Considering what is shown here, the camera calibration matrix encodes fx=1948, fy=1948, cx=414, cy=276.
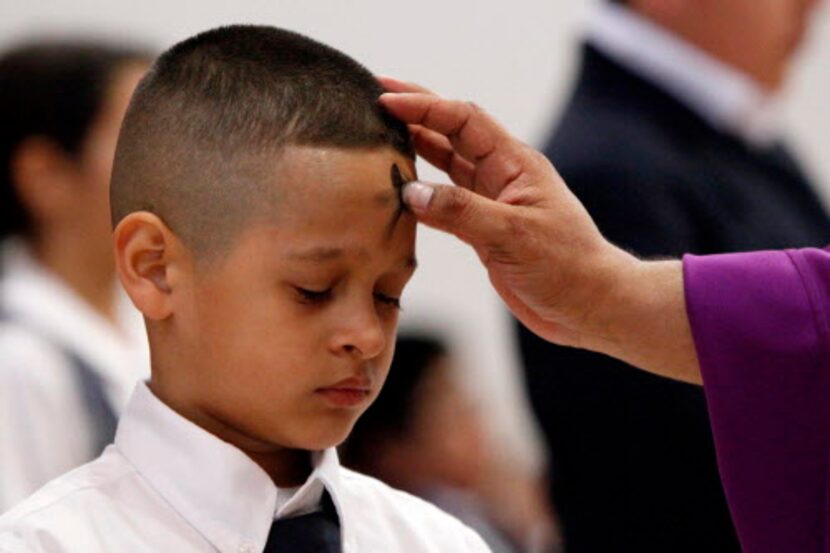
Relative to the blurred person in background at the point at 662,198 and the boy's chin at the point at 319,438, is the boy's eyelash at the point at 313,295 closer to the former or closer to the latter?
the boy's chin at the point at 319,438

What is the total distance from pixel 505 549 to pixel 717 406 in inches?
83.0

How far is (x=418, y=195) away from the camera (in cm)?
176

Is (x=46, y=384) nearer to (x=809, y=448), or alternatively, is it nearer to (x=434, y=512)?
(x=434, y=512)

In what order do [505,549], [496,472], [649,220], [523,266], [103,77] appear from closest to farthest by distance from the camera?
[523,266], [649,220], [103,77], [505,549], [496,472]

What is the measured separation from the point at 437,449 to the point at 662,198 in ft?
4.65

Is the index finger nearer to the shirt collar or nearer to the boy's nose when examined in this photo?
the boy's nose

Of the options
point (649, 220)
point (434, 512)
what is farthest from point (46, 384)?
point (434, 512)

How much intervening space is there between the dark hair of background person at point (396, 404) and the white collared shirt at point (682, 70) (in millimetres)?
1105

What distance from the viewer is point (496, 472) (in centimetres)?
441

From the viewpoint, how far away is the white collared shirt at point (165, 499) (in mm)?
1702

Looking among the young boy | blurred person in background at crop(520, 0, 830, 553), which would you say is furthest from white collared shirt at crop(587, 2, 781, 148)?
the young boy

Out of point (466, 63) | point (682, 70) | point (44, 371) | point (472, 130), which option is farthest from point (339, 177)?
point (466, 63)

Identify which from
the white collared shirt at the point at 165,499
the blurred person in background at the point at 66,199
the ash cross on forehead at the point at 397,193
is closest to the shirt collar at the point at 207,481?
the white collared shirt at the point at 165,499

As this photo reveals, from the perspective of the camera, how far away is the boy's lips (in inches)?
69.2
